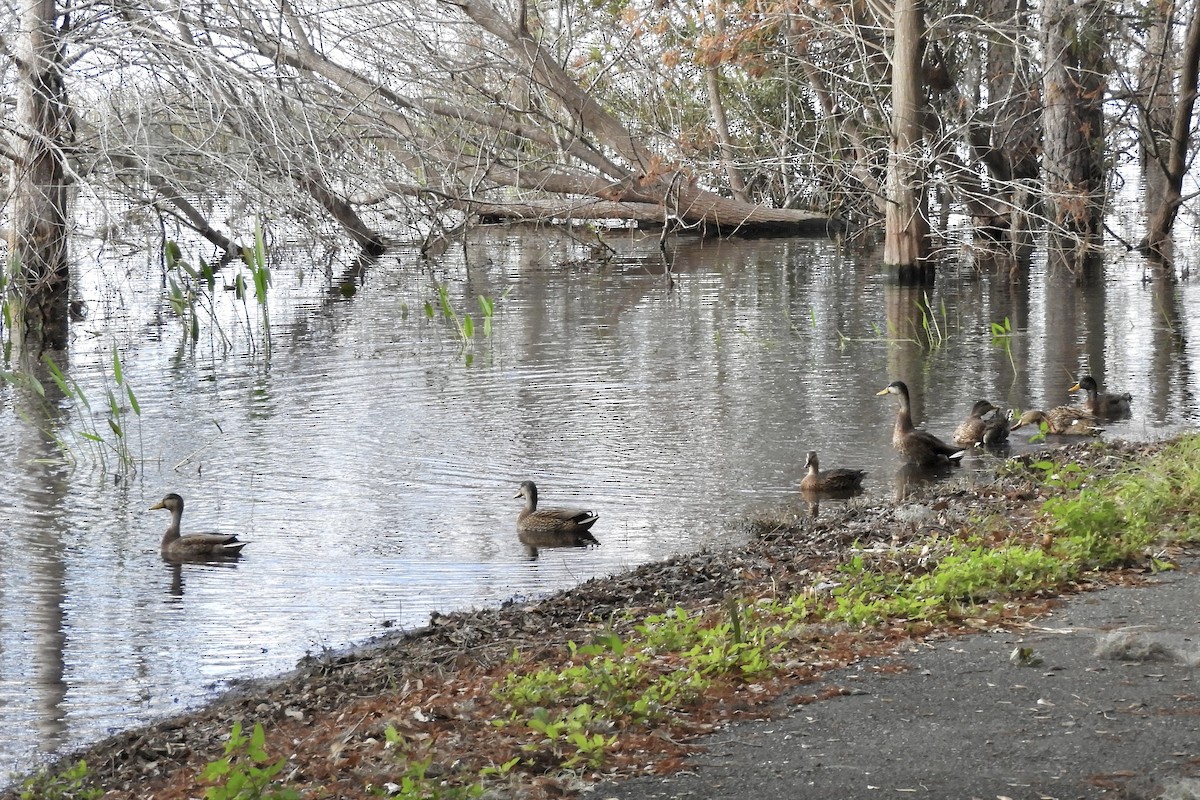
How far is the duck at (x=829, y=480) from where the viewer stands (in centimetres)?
1177

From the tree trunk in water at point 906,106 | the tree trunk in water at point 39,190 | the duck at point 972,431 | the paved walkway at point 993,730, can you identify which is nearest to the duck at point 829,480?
the duck at point 972,431

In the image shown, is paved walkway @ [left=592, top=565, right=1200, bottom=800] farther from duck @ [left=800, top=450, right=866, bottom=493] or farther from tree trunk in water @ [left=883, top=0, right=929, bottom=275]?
tree trunk in water @ [left=883, top=0, right=929, bottom=275]

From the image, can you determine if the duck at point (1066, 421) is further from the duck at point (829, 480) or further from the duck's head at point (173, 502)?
the duck's head at point (173, 502)

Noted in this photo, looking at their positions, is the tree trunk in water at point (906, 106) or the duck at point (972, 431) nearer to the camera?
the duck at point (972, 431)

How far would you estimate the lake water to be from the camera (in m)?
8.92

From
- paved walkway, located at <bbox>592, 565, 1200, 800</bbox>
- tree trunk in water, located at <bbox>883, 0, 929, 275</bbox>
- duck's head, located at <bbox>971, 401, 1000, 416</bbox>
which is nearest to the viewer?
paved walkway, located at <bbox>592, 565, 1200, 800</bbox>

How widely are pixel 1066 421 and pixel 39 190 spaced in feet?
34.2

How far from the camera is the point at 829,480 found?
11.8 m

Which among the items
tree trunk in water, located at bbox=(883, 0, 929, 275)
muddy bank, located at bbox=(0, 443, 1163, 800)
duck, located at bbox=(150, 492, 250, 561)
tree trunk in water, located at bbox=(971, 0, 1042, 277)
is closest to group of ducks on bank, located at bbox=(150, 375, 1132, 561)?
duck, located at bbox=(150, 492, 250, 561)

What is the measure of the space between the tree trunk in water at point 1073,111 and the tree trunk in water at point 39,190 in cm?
1685

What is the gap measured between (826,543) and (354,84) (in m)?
9.05

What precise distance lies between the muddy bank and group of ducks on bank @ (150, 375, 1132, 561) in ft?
3.35

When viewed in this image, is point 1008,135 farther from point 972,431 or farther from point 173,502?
point 173,502

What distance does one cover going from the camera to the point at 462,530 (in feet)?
36.0
